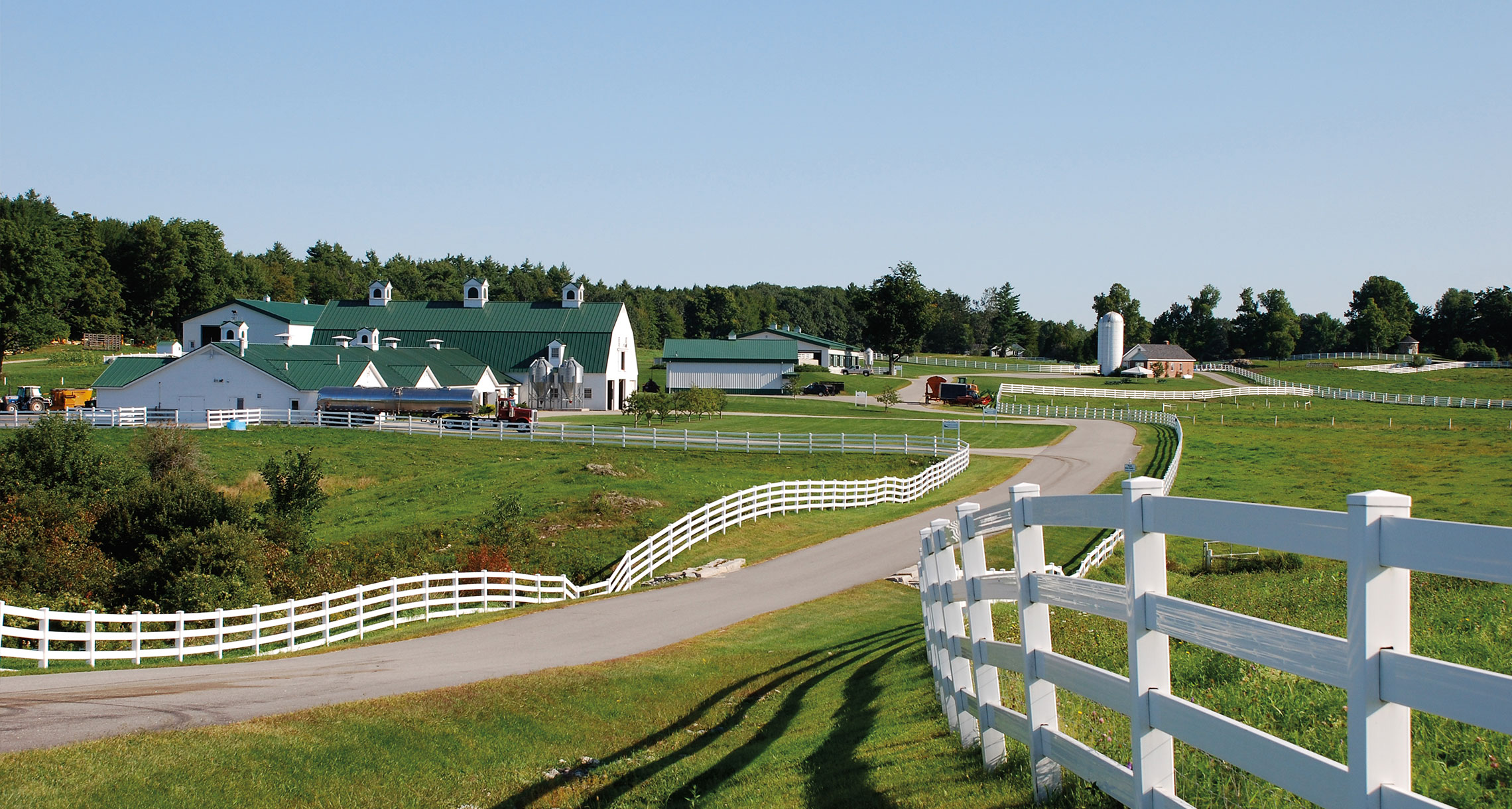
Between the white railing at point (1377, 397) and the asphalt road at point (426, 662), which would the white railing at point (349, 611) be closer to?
the asphalt road at point (426, 662)

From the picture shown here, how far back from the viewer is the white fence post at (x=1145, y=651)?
424 cm

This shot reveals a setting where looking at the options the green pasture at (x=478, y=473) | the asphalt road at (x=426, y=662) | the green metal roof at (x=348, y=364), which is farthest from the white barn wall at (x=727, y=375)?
the asphalt road at (x=426, y=662)

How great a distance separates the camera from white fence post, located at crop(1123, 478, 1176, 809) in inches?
167

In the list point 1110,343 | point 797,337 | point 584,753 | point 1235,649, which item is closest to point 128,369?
point 797,337

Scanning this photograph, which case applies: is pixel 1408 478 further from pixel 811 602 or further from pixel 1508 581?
pixel 1508 581

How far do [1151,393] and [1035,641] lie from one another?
9549 centimetres

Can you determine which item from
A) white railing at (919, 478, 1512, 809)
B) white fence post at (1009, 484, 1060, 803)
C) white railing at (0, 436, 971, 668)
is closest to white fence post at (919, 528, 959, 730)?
white railing at (919, 478, 1512, 809)

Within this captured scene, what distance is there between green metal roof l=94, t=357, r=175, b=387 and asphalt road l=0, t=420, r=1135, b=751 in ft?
178

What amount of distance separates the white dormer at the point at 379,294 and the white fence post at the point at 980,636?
294 ft

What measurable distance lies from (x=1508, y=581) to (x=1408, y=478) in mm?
44863

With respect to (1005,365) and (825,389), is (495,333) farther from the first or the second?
(1005,365)

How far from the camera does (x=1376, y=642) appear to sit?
9.87ft

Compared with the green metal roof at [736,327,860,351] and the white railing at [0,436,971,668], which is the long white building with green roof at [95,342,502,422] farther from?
the green metal roof at [736,327,860,351]

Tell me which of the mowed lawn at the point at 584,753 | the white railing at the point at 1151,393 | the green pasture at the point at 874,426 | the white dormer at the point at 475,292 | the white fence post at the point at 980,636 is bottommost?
the mowed lawn at the point at 584,753
